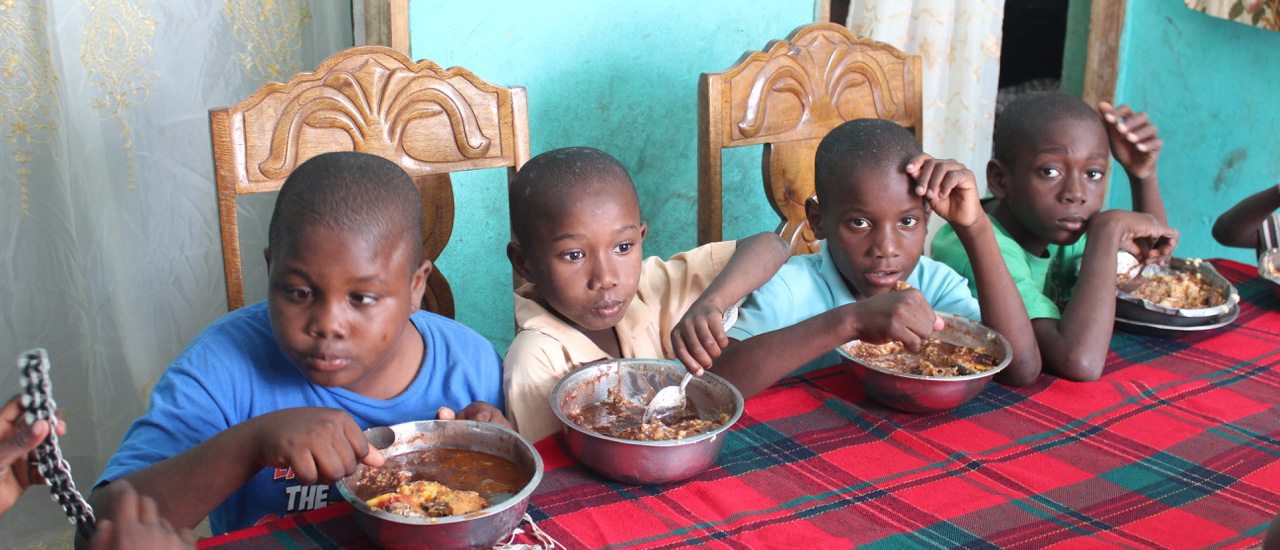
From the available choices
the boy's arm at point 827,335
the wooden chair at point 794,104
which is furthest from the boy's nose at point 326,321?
the wooden chair at point 794,104

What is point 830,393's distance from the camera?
164cm

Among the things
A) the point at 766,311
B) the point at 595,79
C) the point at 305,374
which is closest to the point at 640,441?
the point at 305,374

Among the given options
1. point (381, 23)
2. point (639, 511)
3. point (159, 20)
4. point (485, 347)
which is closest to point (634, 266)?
point (485, 347)

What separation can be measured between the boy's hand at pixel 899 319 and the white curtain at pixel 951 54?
1933 mm

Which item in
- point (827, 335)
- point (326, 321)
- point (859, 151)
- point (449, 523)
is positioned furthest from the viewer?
point (859, 151)

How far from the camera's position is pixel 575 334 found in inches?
68.8

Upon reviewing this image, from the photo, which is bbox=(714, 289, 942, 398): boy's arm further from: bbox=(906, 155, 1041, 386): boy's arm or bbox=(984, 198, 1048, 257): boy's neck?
bbox=(984, 198, 1048, 257): boy's neck

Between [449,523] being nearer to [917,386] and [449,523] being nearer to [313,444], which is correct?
[313,444]

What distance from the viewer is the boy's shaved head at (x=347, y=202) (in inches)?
51.8

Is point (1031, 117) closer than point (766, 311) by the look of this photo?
No

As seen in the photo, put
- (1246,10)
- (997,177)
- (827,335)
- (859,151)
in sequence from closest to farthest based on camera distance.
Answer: (827,335)
(859,151)
(997,177)
(1246,10)

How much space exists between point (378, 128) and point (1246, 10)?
291 cm

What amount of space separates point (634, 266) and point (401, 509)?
2.37 ft

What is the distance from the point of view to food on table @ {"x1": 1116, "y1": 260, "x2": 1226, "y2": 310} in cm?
205
